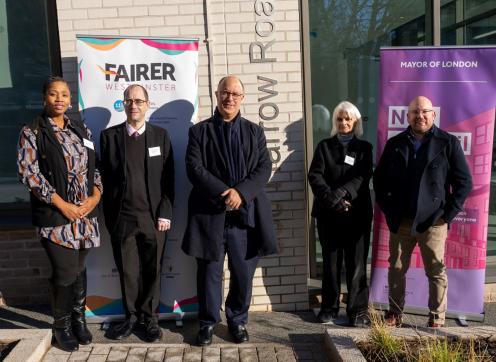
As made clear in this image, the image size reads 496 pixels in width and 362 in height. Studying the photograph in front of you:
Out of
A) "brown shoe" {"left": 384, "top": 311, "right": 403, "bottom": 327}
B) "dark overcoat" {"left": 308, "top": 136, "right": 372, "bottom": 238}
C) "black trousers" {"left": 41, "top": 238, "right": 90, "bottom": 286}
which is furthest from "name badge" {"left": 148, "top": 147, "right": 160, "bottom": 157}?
"brown shoe" {"left": 384, "top": 311, "right": 403, "bottom": 327}

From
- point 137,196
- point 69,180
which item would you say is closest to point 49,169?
point 69,180

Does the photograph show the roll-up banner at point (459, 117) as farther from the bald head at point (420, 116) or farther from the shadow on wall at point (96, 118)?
the shadow on wall at point (96, 118)

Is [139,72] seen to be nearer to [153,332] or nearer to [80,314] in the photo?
[80,314]

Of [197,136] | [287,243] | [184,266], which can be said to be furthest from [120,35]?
[287,243]

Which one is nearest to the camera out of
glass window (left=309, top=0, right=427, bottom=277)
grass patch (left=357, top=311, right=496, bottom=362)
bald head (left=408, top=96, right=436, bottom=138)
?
grass patch (left=357, top=311, right=496, bottom=362)

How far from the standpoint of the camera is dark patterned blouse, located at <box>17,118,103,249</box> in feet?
10.8

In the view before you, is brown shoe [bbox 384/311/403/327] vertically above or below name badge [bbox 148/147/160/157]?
below

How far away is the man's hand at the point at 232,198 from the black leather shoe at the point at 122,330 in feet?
4.11

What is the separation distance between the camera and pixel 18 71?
4.74m

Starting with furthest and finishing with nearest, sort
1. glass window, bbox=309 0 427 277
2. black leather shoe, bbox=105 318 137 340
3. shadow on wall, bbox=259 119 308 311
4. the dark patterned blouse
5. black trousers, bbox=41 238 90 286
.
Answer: glass window, bbox=309 0 427 277 → shadow on wall, bbox=259 119 308 311 → black leather shoe, bbox=105 318 137 340 → black trousers, bbox=41 238 90 286 → the dark patterned blouse

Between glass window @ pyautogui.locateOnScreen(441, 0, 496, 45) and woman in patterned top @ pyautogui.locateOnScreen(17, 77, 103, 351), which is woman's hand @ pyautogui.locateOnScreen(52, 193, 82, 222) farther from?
glass window @ pyautogui.locateOnScreen(441, 0, 496, 45)

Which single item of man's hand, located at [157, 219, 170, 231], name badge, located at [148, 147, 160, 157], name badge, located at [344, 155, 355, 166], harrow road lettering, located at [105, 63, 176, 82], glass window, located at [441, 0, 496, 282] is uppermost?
glass window, located at [441, 0, 496, 282]

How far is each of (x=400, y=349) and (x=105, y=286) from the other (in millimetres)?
2313

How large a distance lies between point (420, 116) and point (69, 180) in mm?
2517
